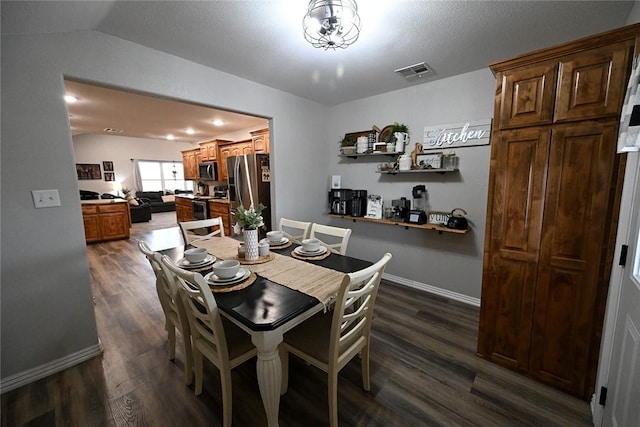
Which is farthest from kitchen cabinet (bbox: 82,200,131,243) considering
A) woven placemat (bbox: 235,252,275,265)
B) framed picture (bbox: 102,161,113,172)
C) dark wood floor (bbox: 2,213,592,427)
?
woven placemat (bbox: 235,252,275,265)

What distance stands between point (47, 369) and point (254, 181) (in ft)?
9.67

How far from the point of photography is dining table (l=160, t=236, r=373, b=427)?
3.95 feet

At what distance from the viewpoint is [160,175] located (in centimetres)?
996

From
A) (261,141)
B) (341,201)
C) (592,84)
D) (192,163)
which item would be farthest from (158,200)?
(592,84)

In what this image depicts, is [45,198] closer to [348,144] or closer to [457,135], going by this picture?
[348,144]

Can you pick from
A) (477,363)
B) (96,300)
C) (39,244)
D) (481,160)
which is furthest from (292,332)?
(96,300)

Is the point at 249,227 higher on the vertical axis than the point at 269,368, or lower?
higher

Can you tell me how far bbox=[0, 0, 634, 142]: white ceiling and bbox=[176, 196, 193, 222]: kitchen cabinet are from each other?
15.8 feet

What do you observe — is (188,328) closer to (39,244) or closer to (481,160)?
(39,244)

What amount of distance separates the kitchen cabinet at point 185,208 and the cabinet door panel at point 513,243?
252 inches

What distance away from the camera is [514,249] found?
5.83ft

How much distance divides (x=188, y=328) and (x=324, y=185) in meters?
2.69

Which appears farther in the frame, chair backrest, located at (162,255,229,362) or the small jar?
Answer: the small jar

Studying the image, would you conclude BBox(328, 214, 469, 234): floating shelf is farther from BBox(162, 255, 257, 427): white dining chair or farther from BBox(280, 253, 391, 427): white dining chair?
BBox(162, 255, 257, 427): white dining chair
